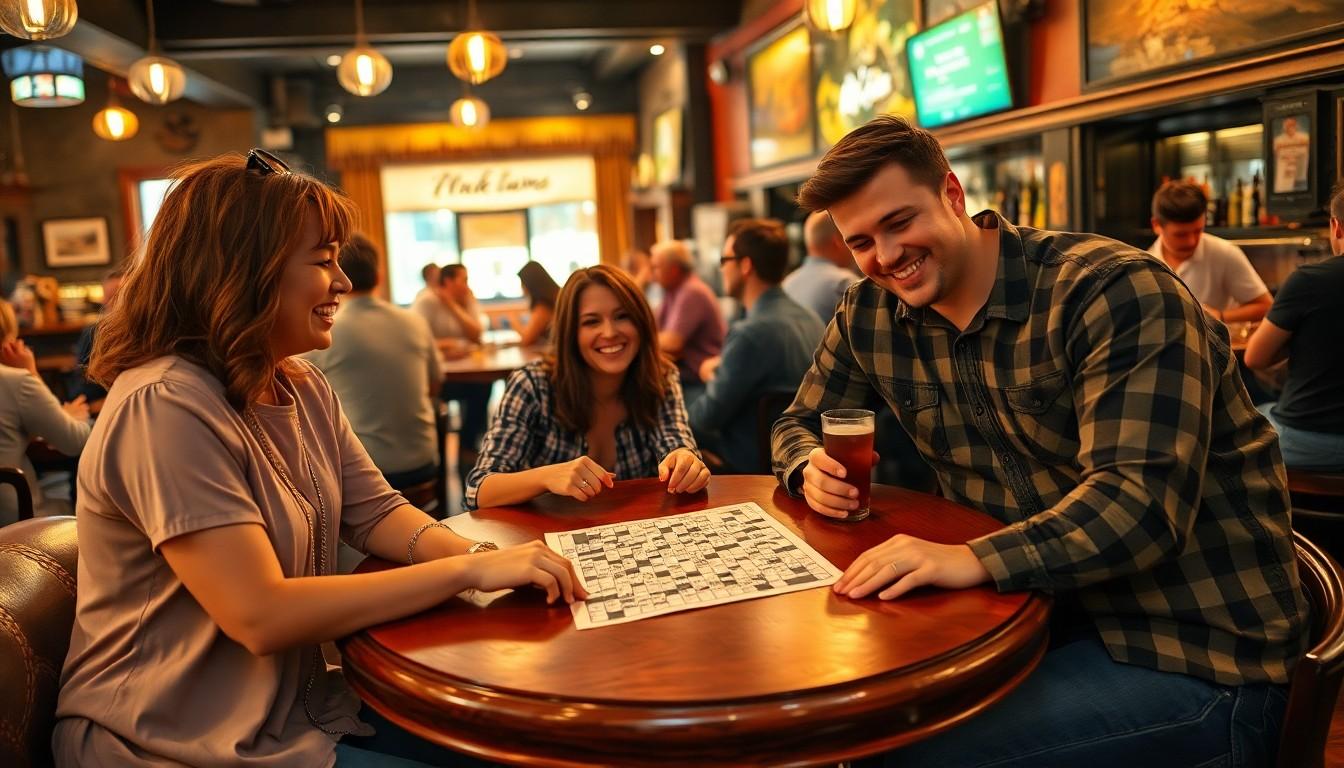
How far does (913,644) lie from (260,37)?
7.82 metres

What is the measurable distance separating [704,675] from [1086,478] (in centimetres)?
60

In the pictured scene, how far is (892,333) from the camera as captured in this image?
1718mm

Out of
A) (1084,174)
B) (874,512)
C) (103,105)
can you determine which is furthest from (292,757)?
(103,105)

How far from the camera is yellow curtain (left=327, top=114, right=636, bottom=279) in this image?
39.4 ft

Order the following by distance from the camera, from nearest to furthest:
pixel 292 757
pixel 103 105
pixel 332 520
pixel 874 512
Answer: pixel 292 757 < pixel 332 520 < pixel 874 512 < pixel 103 105

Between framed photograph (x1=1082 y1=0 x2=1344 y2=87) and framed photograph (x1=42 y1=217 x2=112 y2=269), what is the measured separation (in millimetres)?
10556

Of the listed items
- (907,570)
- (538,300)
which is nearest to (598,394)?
(907,570)

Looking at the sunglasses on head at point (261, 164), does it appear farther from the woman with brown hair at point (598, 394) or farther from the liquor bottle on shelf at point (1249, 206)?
the liquor bottle on shelf at point (1249, 206)

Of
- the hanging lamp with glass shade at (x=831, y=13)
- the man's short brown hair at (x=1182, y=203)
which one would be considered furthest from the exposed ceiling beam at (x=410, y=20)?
the man's short brown hair at (x=1182, y=203)

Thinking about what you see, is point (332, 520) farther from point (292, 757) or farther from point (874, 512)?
point (874, 512)

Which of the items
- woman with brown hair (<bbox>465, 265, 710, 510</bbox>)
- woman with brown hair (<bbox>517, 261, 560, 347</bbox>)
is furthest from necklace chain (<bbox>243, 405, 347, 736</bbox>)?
woman with brown hair (<bbox>517, 261, 560, 347</bbox>)

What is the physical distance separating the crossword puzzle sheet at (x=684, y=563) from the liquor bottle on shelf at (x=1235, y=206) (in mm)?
3623

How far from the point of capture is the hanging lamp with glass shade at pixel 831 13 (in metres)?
4.82

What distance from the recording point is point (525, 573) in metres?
1.24
